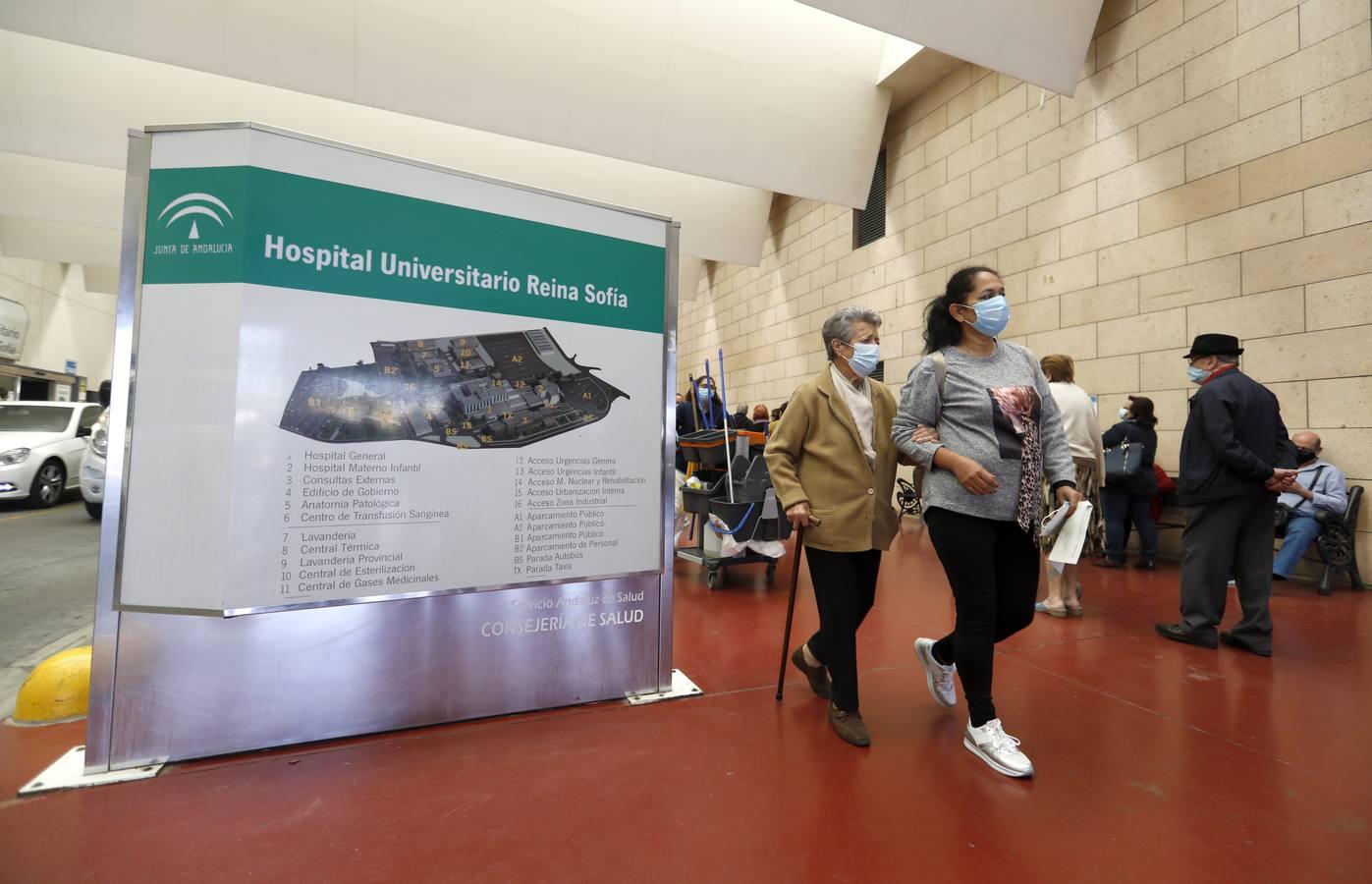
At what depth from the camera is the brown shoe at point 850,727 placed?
7.16ft

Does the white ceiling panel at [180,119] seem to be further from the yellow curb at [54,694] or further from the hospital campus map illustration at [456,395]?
the yellow curb at [54,694]

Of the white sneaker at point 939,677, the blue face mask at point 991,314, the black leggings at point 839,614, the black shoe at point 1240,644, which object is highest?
the blue face mask at point 991,314

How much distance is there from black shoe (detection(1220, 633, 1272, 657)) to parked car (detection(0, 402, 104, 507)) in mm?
12160

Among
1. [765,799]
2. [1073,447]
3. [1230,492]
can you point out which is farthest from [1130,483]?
[765,799]

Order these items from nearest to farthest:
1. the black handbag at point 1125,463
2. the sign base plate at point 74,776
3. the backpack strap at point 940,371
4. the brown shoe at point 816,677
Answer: the sign base plate at point 74,776 < the backpack strap at point 940,371 < the brown shoe at point 816,677 < the black handbag at point 1125,463

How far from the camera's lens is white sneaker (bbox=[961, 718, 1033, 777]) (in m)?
1.99

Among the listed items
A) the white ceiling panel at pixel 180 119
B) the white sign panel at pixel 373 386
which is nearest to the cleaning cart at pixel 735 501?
the white sign panel at pixel 373 386

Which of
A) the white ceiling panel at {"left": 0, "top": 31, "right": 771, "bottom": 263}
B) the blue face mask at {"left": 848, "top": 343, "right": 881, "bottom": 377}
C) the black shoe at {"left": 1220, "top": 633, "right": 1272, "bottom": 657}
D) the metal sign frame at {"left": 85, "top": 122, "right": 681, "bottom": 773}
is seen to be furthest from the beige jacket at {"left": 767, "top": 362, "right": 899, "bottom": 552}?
the white ceiling panel at {"left": 0, "top": 31, "right": 771, "bottom": 263}

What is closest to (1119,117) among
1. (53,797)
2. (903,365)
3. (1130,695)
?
(903,365)

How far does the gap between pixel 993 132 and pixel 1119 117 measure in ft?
6.07

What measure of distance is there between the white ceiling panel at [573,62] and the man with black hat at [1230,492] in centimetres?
700

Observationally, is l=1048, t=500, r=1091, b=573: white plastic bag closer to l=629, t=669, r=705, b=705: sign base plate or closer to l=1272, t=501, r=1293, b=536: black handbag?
l=629, t=669, r=705, b=705: sign base plate

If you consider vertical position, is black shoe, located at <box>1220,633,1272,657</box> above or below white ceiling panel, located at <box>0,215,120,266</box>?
below

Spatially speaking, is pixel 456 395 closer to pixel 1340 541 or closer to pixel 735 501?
pixel 735 501
